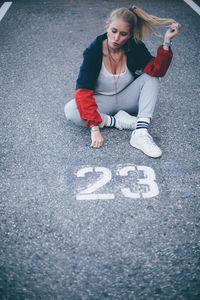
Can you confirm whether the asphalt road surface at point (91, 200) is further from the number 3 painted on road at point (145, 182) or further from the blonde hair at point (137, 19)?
the blonde hair at point (137, 19)

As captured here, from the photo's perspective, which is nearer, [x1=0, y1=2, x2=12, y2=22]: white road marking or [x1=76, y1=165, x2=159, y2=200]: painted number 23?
[x1=76, y1=165, x2=159, y2=200]: painted number 23

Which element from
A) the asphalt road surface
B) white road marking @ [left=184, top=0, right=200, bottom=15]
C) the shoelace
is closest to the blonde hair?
the shoelace

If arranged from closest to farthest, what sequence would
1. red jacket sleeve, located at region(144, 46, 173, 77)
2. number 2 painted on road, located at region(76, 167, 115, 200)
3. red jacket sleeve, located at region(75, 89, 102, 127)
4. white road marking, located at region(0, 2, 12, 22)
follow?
1. number 2 painted on road, located at region(76, 167, 115, 200)
2. red jacket sleeve, located at region(144, 46, 173, 77)
3. red jacket sleeve, located at region(75, 89, 102, 127)
4. white road marking, located at region(0, 2, 12, 22)

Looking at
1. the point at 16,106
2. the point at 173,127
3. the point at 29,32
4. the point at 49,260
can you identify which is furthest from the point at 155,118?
the point at 29,32

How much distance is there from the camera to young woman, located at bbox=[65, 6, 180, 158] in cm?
234

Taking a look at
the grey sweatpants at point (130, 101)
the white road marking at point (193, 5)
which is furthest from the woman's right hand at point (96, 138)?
the white road marking at point (193, 5)

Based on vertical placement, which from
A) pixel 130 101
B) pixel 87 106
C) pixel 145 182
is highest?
pixel 87 106

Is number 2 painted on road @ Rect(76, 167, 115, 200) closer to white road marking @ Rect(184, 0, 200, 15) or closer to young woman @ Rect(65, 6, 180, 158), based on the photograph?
young woman @ Rect(65, 6, 180, 158)

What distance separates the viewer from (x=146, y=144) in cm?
262

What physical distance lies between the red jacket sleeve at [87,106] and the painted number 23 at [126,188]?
0.51m

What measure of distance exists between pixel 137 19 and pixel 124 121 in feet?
3.36

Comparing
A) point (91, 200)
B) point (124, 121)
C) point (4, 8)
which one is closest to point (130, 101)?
point (124, 121)

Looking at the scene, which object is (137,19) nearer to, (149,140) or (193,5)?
(149,140)

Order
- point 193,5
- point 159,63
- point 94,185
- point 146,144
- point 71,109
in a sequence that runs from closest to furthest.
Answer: point 94,185, point 159,63, point 146,144, point 71,109, point 193,5
